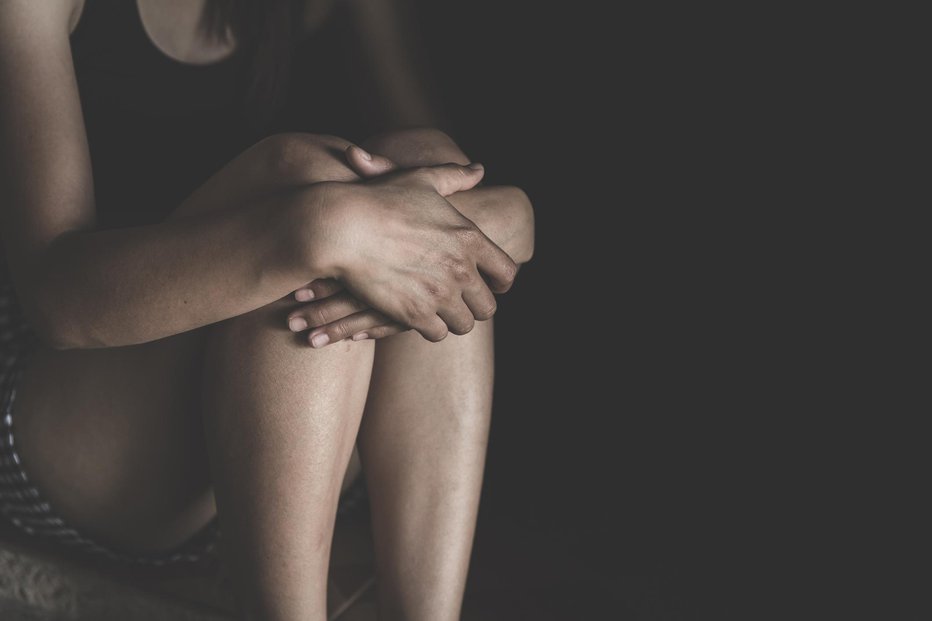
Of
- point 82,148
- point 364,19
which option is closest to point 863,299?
point 364,19

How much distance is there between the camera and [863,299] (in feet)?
2.90

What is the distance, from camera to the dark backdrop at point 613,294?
933 mm

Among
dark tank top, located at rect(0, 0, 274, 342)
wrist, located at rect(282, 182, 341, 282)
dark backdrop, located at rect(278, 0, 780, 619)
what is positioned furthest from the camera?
dark backdrop, located at rect(278, 0, 780, 619)

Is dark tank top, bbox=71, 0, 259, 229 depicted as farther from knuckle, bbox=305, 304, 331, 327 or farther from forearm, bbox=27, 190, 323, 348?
knuckle, bbox=305, 304, 331, 327

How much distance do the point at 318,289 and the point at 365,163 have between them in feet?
0.35

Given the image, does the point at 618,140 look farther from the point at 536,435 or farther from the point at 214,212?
the point at 214,212

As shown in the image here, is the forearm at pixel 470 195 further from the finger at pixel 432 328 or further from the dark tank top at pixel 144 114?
the dark tank top at pixel 144 114

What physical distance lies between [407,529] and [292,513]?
Answer: 0.46ft

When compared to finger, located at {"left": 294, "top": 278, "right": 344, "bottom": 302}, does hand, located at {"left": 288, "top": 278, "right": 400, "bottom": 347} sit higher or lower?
lower

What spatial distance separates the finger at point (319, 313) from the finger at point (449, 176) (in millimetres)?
112

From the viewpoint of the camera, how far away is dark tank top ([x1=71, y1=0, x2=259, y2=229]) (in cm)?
82

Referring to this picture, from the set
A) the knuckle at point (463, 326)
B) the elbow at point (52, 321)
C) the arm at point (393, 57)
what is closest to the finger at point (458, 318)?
the knuckle at point (463, 326)

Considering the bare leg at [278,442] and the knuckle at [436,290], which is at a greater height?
the knuckle at [436,290]

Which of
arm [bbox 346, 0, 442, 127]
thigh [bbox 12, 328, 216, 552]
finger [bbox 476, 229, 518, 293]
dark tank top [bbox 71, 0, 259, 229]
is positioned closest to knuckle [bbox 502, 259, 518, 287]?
finger [bbox 476, 229, 518, 293]
